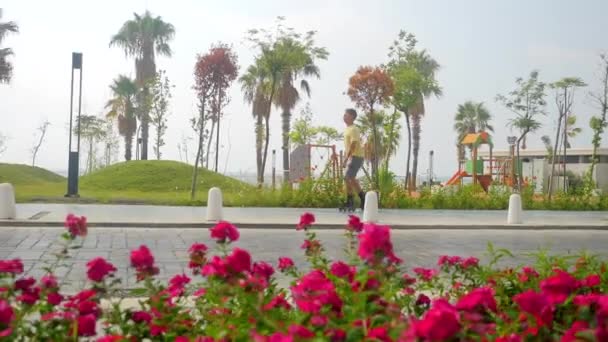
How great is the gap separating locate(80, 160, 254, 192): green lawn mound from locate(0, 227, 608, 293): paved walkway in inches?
638

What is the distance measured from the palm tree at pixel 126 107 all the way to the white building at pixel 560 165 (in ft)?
86.5

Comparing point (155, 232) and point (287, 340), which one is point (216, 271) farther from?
point (155, 232)

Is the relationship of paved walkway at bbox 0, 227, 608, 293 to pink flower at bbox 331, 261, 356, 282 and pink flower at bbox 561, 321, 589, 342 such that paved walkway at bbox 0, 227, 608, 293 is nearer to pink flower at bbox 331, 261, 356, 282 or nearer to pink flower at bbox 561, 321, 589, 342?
pink flower at bbox 331, 261, 356, 282

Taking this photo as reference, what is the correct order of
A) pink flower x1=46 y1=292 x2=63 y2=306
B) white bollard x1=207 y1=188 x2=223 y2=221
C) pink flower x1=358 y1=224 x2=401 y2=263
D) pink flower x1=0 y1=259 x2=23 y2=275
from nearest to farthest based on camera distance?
pink flower x1=358 y1=224 x2=401 y2=263, pink flower x1=46 y1=292 x2=63 y2=306, pink flower x1=0 y1=259 x2=23 y2=275, white bollard x1=207 y1=188 x2=223 y2=221

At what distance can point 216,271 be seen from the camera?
8.12 ft

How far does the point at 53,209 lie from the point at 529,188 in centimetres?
1524

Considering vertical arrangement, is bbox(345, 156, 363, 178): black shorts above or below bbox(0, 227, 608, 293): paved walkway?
above

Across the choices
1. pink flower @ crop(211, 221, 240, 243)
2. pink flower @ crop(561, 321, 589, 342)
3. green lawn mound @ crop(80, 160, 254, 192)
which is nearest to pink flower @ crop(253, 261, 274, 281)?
pink flower @ crop(211, 221, 240, 243)

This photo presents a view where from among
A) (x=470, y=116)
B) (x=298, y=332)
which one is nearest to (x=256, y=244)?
(x=298, y=332)

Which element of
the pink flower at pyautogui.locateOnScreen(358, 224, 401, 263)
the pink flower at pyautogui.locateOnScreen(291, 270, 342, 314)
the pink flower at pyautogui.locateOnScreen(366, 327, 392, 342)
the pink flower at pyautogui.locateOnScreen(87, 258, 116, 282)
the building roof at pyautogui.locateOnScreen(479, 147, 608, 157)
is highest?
the building roof at pyautogui.locateOnScreen(479, 147, 608, 157)

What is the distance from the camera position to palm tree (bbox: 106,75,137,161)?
4947 centimetres

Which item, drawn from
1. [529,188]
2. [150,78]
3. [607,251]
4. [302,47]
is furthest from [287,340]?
[150,78]

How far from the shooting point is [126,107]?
49844mm

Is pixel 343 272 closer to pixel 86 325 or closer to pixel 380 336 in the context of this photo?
pixel 380 336
